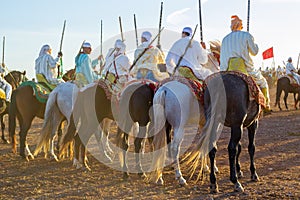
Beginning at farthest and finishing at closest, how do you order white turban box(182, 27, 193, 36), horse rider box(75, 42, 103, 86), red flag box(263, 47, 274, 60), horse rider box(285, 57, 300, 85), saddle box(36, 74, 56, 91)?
red flag box(263, 47, 274, 60)
horse rider box(285, 57, 300, 85)
saddle box(36, 74, 56, 91)
horse rider box(75, 42, 103, 86)
white turban box(182, 27, 193, 36)

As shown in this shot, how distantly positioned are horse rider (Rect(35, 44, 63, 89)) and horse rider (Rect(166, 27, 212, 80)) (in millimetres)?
3630

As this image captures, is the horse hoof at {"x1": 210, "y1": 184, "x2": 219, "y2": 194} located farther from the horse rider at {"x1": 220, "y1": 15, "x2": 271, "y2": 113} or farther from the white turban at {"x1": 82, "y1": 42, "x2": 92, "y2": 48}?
the white turban at {"x1": 82, "y1": 42, "x2": 92, "y2": 48}

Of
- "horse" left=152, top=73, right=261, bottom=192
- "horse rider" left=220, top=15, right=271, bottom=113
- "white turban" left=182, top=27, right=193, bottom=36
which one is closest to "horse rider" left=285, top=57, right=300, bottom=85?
"white turban" left=182, top=27, right=193, bottom=36

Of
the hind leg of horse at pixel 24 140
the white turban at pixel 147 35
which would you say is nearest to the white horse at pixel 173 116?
the white turban at pixel 147 35

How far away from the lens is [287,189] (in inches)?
242

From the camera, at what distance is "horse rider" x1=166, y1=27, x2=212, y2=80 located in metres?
7.36

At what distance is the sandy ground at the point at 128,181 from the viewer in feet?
20.4

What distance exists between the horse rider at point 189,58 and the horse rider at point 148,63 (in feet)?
1.73

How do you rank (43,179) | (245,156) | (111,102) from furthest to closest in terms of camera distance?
(245,156) → (111,102) → (43,179)

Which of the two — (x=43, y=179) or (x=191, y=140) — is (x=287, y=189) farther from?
(x=191, y=140)

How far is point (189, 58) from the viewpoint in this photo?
24.4 feet

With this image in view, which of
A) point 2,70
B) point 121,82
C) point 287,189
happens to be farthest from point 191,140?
point 2,70

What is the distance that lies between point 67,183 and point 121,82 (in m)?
2.39

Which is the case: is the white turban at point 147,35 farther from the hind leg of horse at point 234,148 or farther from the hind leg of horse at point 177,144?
the hind leg of horse at point 234,148
